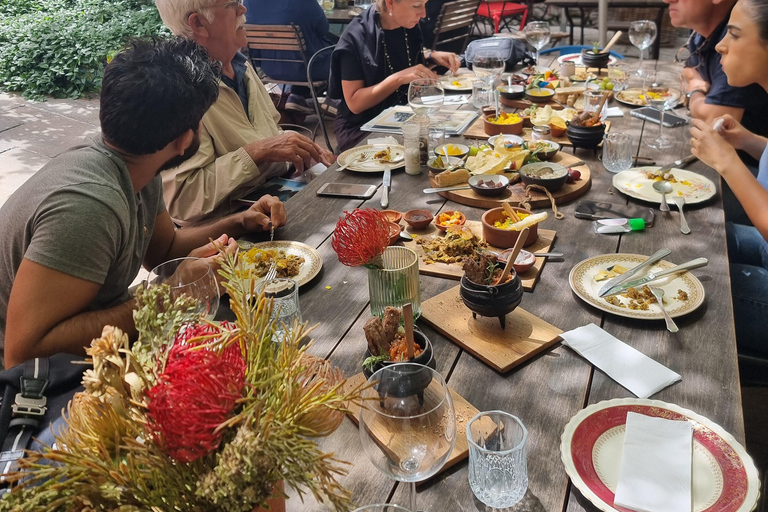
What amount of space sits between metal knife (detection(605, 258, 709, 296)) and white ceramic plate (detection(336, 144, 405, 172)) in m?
1.21

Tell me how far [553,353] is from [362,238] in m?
0.52

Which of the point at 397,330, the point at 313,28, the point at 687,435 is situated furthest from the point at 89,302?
the point at 313,28

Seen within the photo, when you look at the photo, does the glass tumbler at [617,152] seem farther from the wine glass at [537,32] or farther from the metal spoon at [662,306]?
the wine glass at [537,32]

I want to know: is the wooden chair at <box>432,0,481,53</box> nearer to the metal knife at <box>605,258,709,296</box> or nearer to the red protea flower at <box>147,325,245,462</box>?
the metal knife at <box>605,258,709,296</box>

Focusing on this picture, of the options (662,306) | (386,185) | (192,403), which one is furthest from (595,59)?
(192,403)

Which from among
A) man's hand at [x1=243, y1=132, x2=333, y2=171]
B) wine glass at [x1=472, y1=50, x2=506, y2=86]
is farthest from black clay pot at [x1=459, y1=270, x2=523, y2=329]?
wine glass at [x1=472, y1=50, x2=506, y2=86]

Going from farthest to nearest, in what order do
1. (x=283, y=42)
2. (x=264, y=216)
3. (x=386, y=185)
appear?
1. (x=283, y=42)
2. (x=386, y=185)
3. (x=264, y=216)

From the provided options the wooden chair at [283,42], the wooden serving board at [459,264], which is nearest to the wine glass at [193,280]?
the wooden serving board at [459,264]

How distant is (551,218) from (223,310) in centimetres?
→ 115

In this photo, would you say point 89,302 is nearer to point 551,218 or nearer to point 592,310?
point 592,310

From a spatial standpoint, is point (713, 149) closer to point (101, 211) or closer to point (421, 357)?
point (421, 357)

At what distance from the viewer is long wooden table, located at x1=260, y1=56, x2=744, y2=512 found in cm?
107

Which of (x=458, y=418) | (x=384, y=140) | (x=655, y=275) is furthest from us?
(x=384, y=140)

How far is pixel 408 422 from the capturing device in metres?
0.87
